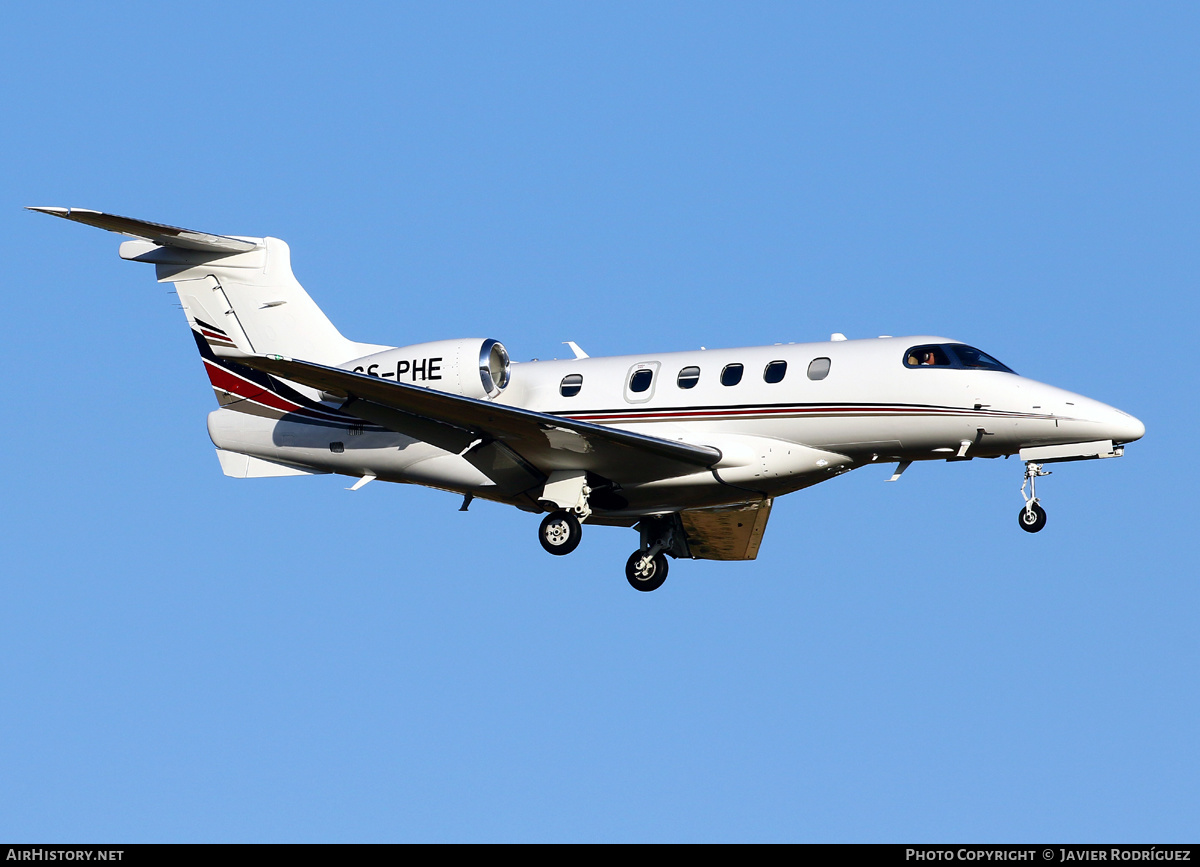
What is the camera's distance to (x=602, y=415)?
2128cm

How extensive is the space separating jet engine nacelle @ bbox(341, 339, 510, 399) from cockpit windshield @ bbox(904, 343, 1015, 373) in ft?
18.9

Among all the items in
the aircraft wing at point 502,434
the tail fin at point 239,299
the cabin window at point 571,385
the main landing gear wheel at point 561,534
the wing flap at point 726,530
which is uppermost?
the tail fin at point 239,299

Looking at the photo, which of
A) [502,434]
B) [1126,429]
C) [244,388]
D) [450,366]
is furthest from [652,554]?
[1126,429]

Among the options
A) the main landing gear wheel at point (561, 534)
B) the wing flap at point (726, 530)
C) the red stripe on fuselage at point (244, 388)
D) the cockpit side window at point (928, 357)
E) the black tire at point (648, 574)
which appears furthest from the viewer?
the black tire at point (648, 574)

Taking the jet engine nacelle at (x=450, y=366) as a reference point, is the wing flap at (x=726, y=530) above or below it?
below

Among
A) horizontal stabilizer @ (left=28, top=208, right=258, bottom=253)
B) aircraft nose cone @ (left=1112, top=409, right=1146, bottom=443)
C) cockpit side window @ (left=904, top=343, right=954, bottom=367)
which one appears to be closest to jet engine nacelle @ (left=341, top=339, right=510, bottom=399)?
horizontal stabilizer @ (left=28, top=208, right=258, bottom=253)

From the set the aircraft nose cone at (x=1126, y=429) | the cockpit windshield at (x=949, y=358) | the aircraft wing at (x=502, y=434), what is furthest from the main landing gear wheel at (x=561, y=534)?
the aircraft nose cone at (x=1126, y=429)

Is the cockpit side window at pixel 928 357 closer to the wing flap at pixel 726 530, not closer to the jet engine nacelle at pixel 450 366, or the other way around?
the wing flap at pixel 726 530

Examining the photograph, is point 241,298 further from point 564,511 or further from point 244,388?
point 564,511

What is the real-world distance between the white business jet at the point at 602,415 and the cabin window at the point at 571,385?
0.04m

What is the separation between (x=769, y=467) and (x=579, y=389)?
3102 mm

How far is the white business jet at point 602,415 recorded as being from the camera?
19734mm

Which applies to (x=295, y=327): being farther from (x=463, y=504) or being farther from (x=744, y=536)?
(x=744, y=536)

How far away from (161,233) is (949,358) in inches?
461
